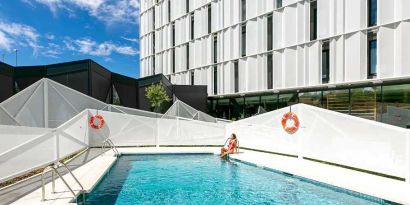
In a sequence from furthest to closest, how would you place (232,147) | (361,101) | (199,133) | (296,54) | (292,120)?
(296,54) → (361,101) → (199,133) → (232,147) → (292,120)

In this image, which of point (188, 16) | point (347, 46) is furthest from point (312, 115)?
point (188, 16)

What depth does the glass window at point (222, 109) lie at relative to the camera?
105 ft

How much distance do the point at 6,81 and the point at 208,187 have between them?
15957mm

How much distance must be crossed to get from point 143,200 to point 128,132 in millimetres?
10722

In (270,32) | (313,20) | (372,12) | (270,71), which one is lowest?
(270,71)

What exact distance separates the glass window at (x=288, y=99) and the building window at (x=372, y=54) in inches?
235

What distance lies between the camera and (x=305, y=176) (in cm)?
945

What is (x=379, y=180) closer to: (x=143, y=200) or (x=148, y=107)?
(x=143, y=200)

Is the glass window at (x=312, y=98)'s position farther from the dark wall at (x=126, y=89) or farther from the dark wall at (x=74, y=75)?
the dark wall at (x=74, y=75)

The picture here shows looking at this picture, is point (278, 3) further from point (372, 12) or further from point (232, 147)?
point (232, 147)

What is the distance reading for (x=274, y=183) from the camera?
968cm

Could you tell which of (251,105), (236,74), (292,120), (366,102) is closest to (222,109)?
(251,105)

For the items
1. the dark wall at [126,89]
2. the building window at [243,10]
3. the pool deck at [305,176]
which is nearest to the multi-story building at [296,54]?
the building window at [243,10]

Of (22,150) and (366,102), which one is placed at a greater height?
(366,102)
